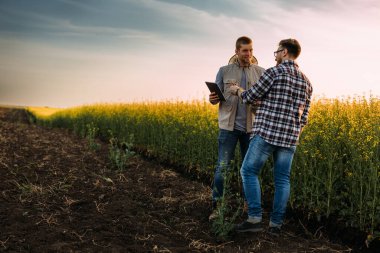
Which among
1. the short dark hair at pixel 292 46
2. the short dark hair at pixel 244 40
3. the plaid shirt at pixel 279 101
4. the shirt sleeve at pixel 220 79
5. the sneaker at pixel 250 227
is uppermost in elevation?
the short dark hair at pixel 244 40

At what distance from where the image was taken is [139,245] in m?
5.52

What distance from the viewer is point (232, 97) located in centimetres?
621

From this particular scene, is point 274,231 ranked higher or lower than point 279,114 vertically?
lower

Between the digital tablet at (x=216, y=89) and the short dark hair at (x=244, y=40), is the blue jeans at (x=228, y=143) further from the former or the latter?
the short dark hair at (x=244, y=40)

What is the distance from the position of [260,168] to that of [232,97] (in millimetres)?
A: 1272

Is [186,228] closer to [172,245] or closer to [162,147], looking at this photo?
[172,245]

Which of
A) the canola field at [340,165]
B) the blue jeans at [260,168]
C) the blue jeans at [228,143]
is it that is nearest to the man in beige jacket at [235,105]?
the blue jeans at [228,143]

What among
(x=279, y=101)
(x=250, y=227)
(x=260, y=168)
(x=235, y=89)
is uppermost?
(x=235, y=89)

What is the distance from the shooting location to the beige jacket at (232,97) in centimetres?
616

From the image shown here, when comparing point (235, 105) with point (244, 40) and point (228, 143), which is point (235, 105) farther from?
point (244, 40)

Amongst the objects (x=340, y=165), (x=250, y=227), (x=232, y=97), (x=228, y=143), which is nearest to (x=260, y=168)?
(x=250, y=227)

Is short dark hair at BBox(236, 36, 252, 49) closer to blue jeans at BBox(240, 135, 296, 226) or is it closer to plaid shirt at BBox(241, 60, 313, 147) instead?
plaid shirt at BBox(241, 60, 313, 147)

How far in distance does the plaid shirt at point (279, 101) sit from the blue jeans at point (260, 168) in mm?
138

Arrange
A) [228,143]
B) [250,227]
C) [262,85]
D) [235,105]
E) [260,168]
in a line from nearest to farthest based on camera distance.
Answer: [262,85] → [260,168] → [250,227] → [235,105] → [228,143]
